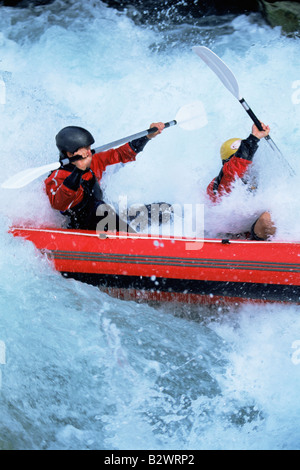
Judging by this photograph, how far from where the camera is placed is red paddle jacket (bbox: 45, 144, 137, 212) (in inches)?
107

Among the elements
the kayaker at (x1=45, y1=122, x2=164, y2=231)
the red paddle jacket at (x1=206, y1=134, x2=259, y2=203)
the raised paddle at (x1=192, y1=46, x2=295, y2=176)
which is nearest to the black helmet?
the kayaker at (x1=45, y1=122, x2=164, y2=231)

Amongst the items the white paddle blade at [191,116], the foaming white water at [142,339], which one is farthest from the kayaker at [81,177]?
the white paddle blade at [191,116]

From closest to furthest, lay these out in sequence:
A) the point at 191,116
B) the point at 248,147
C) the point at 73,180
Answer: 1. the point at 73,180
2. the point at 248,147
3. the point at 191,116

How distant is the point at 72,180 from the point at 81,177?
10 cm

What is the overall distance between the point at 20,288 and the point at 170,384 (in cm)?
121

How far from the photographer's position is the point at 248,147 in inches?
116

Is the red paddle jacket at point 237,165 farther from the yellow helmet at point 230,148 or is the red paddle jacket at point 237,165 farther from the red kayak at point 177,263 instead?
the red kayak at point 177,263

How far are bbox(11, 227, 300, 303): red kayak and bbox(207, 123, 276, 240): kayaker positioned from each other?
9.4 inches

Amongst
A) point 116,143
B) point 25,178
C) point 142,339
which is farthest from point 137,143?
point 142,339

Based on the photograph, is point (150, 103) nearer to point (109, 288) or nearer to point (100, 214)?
point (100, 214)

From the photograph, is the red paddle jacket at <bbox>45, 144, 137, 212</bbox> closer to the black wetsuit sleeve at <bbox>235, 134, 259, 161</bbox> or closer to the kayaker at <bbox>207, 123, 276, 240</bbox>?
the kayaker at <bbox>207, 123, 276, 240</bbox>

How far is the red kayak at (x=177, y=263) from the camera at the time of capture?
9.11 ft

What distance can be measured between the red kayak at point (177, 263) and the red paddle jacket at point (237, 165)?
49 cm

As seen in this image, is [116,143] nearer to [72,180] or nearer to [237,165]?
[72,180]
